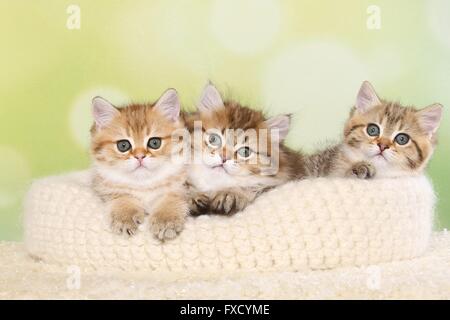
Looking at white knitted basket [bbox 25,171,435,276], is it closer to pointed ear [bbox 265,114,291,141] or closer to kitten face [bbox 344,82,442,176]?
kitten face [bbox 344,82,442,176]

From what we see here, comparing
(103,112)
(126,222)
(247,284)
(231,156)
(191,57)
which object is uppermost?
(191,57)

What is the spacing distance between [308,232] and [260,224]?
0.48ft

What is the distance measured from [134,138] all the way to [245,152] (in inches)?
13.9

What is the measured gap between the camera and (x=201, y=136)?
7.14ft

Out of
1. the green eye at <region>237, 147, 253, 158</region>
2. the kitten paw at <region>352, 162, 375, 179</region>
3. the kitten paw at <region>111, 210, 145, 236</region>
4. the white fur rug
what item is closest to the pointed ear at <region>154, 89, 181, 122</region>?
the green eye at <region>237, 147, 253, 158</region>

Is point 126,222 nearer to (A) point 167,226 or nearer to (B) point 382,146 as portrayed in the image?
(A) point 167,226

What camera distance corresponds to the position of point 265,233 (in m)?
1.99

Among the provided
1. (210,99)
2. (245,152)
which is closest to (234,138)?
(245,152)

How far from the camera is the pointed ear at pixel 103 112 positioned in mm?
2131

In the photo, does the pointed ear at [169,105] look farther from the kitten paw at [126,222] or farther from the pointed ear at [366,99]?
the pointed ear at [366,99]

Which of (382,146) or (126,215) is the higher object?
(382,146)

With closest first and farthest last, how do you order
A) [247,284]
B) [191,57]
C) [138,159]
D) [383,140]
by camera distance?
[247,284] → [138,159] → [383,140] → [191,57]

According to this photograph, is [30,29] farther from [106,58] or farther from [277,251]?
[277,251]

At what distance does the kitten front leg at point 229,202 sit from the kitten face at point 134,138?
7.2 inches
